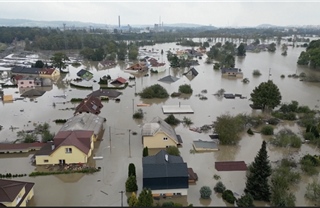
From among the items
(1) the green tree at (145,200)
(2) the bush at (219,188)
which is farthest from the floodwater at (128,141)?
(1) the green tree at (145,200)

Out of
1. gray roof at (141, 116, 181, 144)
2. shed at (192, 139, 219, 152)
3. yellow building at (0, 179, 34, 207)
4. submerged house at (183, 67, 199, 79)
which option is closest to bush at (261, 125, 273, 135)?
shed at (192, 139, 219, 152)

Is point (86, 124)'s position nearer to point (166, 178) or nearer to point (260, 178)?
point (166, 178)

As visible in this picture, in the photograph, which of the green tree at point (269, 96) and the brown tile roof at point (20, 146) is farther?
the green tree at point (269, 96)

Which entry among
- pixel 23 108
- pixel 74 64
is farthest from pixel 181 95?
pixel 74 64

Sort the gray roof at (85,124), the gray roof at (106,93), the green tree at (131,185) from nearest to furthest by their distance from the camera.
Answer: the green tree at (131,185) → the gray roof at (85,124) → the gray roof at (106,93)

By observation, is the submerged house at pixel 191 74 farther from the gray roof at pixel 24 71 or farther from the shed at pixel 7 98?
the shed at pixel 7 98

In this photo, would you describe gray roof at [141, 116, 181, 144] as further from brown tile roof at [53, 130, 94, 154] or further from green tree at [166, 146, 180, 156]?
brown tile roof at [53, 130, 94, 154]
